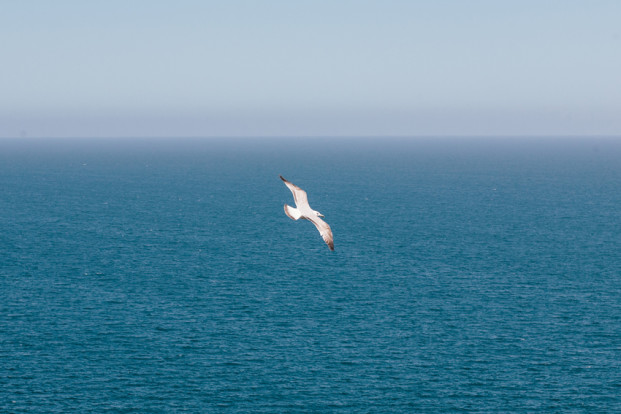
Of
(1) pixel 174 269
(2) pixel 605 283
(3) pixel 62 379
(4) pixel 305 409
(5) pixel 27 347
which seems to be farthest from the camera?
(1) pixel 174 269

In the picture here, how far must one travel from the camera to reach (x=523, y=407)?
90.4 metres

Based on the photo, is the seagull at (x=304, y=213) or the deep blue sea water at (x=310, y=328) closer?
the seagull at (x=304, y=213)

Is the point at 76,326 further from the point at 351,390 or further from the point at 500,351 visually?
the point at 500,351

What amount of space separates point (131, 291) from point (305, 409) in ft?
196

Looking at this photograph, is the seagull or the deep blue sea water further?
the deep blue sea water

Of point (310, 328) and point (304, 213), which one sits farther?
point (310, 328)

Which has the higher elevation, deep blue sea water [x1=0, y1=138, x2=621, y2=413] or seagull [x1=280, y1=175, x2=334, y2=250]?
seagull [x1=280, y1=175, x2=334, y2=250]

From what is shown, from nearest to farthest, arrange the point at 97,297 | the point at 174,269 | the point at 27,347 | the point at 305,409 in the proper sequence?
the point at 305,409
the point at 27,347
the point at 97,297
the point at 174,269

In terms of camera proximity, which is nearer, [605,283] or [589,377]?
[589,377]

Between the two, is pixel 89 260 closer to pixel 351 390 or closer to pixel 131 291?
pixel 131 291

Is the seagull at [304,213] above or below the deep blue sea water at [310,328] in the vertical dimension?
above

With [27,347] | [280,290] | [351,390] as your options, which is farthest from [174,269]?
[351,390]

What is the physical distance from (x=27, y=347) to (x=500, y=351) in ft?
240

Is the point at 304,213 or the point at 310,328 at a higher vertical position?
the point at 304,213
